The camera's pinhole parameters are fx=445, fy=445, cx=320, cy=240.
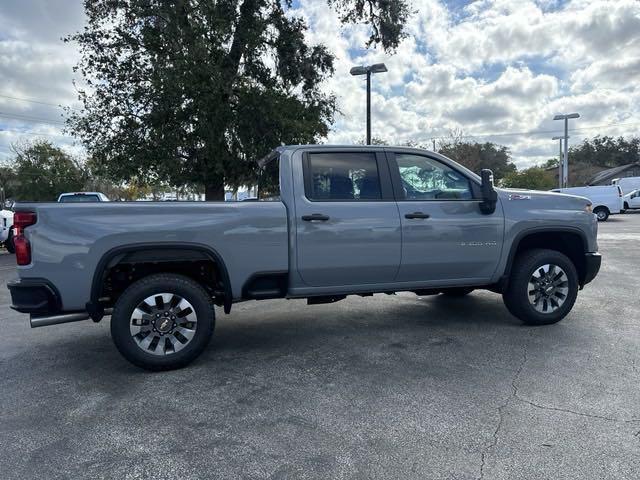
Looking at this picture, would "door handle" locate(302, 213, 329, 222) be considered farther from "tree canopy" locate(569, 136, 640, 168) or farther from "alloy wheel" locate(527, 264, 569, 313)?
"tree canopy" locate(569, 136, 640, 168)

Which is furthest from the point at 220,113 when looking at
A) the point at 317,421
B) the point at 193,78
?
the point at 317,421

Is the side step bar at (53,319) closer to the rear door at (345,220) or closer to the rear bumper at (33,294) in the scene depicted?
the rear bumper at (33,294)

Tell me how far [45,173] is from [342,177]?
206ft

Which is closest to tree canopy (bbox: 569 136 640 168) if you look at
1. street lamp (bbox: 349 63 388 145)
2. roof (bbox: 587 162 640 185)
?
roof (bbox: 587 162 640 185)

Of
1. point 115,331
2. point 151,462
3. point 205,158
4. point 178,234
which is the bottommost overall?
point 151,462

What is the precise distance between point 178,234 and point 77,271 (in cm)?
84

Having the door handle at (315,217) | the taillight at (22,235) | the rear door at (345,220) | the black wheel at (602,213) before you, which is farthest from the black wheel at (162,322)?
the black wheel at (602,213)

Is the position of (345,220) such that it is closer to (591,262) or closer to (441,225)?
(441,225)

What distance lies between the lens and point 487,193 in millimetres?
4520

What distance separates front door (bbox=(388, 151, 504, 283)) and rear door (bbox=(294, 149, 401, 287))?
0.14 m

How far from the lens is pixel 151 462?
8.34 feet

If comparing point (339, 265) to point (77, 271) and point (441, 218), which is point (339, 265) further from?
point (77, 271)

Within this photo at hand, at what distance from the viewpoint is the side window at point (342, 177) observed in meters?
4.28

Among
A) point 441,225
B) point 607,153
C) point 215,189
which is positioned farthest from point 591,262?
point 607,153
